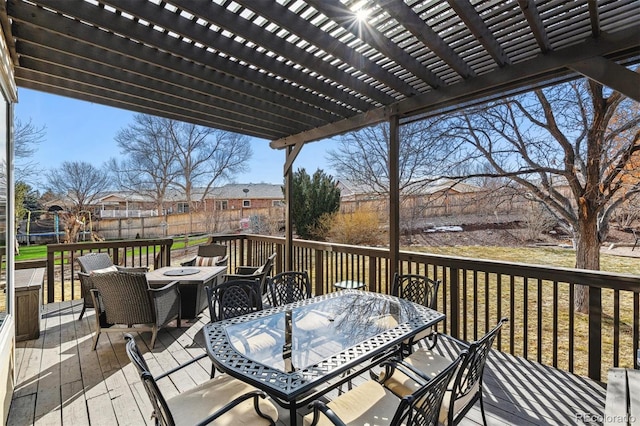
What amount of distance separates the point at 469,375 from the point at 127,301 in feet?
10.7

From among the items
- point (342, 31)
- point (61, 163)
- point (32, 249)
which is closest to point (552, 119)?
→ point (342, 31)

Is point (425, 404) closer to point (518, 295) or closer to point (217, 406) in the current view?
point (217, 406)

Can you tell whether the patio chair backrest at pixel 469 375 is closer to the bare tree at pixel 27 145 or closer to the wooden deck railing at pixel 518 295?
the wooden deck railing at pixel 518 295

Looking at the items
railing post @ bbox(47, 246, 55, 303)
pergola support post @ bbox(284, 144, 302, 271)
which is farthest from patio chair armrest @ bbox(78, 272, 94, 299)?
pergola support post @ bbox(284, 144, 302, 271)

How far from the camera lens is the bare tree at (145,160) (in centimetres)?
1439

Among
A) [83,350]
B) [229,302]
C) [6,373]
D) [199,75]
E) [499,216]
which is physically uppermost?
[199,75]

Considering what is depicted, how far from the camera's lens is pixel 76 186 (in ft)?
42.3

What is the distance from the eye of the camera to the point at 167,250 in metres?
5.74

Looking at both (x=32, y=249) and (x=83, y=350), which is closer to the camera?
(x=83, y=350)

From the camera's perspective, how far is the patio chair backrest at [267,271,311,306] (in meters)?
3.21

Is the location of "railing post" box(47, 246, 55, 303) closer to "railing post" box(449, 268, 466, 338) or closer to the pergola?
the pergola

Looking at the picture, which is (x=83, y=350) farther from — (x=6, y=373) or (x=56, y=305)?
(x=56, y=305)

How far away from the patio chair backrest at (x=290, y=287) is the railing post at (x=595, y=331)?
251 centimetres

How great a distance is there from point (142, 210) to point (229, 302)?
556 inches
